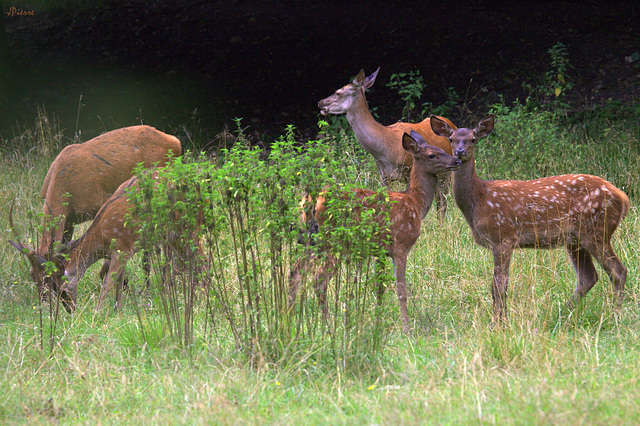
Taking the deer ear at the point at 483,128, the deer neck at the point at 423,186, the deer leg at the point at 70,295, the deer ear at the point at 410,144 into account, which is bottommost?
the deer leg at the point at 70,295

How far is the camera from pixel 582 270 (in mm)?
5934

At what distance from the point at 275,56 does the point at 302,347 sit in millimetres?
12944

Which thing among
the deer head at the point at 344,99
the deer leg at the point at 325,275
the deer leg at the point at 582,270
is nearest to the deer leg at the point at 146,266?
the deer leg at the point at 325,275

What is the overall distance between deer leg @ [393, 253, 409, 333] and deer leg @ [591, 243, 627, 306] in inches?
59.4

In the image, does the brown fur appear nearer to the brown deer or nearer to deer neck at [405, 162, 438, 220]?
deer neck at [405, 162, 438, 220]

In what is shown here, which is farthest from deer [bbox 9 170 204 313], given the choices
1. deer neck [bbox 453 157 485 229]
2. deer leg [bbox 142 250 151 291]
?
deer neck [bbox 453 157 485 229]

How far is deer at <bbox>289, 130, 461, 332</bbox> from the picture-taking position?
15.7ft

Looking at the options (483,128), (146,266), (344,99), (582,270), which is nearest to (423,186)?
(483,128)

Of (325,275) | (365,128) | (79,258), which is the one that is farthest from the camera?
(365,128)

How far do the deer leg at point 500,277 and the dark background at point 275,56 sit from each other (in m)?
7.64

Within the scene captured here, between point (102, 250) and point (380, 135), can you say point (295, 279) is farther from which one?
point (380, 135)

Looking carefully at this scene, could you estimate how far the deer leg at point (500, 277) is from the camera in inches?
213

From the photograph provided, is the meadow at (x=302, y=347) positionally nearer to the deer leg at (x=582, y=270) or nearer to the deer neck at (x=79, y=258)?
the deer leg at (x=582, y=270)

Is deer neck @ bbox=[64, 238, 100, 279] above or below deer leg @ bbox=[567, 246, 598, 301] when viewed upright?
above
